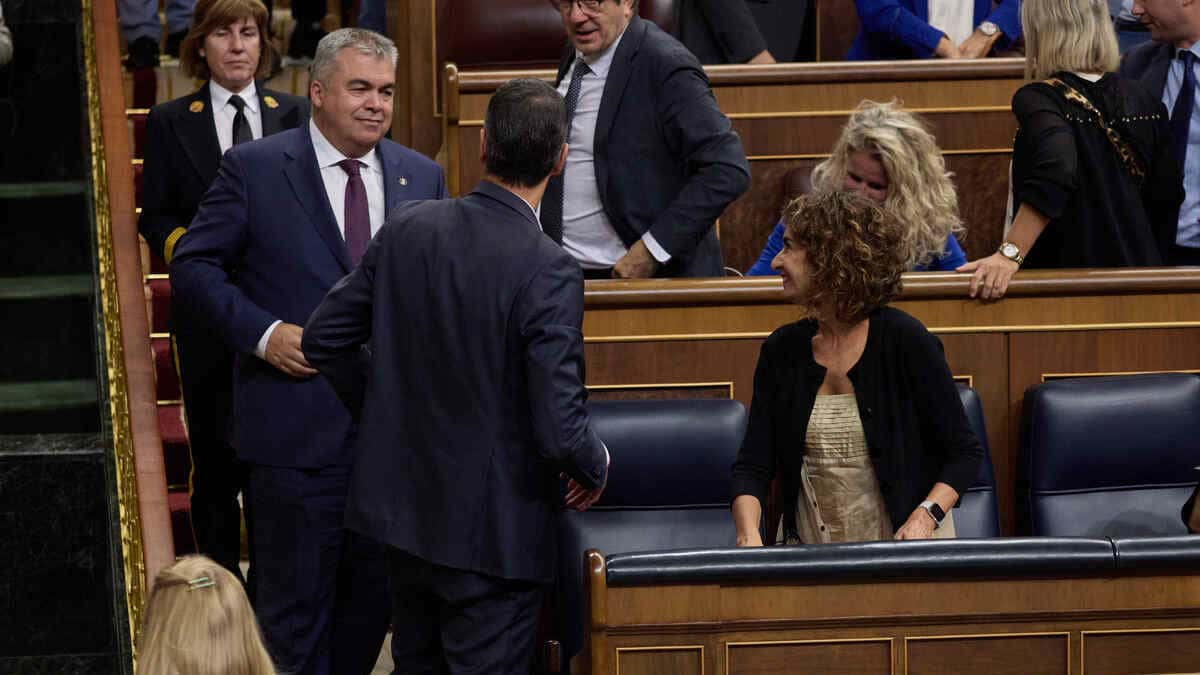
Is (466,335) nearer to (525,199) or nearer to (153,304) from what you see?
(525,199)

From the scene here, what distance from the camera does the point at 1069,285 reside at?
3738 mm

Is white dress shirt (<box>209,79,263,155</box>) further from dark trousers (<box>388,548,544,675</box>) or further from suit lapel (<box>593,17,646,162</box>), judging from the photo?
dark trousers (<box>388,548,544,675</box>)

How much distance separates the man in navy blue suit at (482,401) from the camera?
2.74 meters

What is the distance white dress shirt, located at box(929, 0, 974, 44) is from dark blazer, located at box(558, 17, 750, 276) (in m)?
2.01

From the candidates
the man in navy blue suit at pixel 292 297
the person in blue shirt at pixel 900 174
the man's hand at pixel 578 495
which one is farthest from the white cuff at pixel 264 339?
the person in blue shirt at pixel 900 174

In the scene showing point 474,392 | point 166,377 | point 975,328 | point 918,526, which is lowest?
point 166,377

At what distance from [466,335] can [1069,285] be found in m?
1.58

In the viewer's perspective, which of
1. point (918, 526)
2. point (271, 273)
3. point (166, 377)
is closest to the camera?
point (918, 526)

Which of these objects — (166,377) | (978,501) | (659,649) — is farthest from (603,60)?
(166,377)

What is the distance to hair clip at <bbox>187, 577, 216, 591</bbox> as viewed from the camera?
6.54 ft

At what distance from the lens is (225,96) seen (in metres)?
4.38

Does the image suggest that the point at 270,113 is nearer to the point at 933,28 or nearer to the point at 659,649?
the point at 659,649

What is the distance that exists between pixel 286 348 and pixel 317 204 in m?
0.31

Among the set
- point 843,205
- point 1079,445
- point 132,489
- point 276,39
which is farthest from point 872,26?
point 276,39
